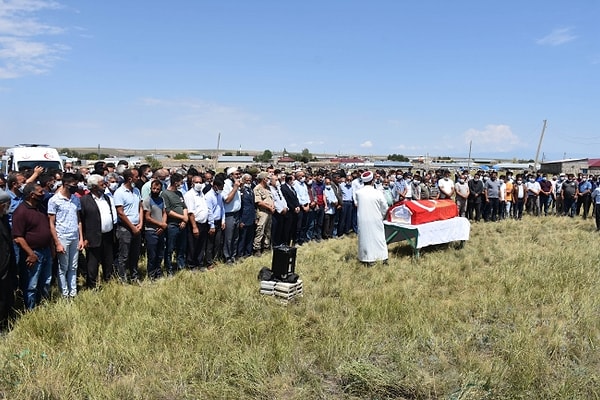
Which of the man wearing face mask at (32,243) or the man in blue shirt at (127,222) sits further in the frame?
the man in blue shirt at (127,222)

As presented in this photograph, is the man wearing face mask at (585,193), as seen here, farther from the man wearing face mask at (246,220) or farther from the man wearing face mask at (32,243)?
the man wearing face mask at (32,243)

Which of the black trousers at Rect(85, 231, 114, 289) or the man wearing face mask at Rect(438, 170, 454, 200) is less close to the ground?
the man wearing face mask at Rect(438, 170, 454, 200)

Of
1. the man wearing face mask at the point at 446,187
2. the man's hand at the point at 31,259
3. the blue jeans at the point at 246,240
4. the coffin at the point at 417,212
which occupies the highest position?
the man wearing face mask at the point at 446,187

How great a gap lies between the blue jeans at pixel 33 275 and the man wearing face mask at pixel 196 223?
2393 mm

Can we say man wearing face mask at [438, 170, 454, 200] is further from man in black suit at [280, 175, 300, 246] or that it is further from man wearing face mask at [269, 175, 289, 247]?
man wearing face mask at [269, 175, 289, 247]

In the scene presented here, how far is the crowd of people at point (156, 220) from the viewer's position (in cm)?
511

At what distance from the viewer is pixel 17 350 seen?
166 inches

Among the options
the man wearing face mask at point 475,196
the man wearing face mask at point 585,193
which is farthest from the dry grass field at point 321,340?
the man wearing face mask at point 585,193

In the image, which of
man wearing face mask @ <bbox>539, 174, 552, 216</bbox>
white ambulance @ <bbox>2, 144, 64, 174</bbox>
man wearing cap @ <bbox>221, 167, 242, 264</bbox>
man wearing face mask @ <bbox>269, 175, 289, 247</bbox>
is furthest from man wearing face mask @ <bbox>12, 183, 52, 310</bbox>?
man wearing face mask @ <bbox>539, 174, 552, 216</bbox>

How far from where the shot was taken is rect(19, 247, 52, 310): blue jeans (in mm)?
5086

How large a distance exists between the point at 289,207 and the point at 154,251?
11.6 feet

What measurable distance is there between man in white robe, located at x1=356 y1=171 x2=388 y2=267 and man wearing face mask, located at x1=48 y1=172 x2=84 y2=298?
14.5 feet

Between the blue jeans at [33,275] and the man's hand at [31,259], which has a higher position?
the man's hand at [31,259]

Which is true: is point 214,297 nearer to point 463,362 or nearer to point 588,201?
point 463,362
